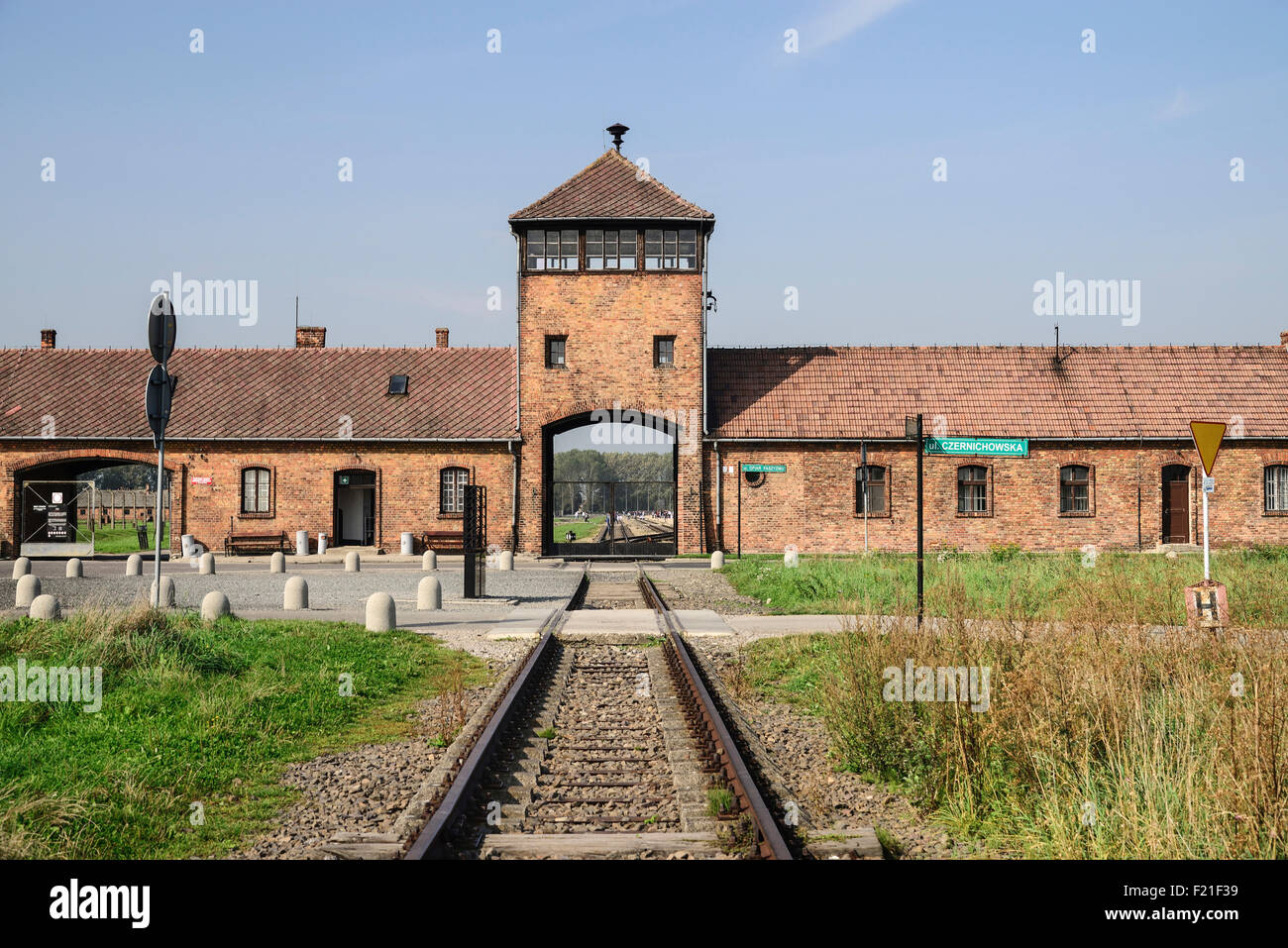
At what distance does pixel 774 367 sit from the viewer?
3425cm

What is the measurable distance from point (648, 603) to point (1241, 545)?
75.4 feet

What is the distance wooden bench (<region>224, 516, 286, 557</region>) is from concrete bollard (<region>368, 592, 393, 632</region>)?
67.8ft

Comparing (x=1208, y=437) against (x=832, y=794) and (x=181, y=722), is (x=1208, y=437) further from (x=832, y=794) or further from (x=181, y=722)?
(x=181, y=722)

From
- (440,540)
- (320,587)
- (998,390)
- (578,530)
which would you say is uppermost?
(998,390)

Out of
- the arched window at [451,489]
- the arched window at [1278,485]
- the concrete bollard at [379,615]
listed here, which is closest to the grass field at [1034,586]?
the concrete bollard at [379,615]

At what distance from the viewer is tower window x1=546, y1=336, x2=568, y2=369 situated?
31.6 metres

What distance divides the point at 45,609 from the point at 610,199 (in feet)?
73.6

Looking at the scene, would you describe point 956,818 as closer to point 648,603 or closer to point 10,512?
point 648,603

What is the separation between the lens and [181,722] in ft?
25.2

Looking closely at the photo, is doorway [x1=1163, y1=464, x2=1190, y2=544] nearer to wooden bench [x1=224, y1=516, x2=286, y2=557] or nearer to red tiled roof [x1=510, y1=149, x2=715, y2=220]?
red tiled roof [x1=510, y1=149, x2=715, y2=220]

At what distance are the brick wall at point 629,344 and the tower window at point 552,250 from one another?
1.09 feet

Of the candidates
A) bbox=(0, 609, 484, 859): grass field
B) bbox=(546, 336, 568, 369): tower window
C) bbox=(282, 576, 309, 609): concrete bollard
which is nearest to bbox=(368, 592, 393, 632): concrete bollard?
bbox=(0, 609, 484, 859): grass field

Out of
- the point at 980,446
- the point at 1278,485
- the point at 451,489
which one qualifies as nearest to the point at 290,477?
the point at 451,489

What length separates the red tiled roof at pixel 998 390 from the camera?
32.1 m
